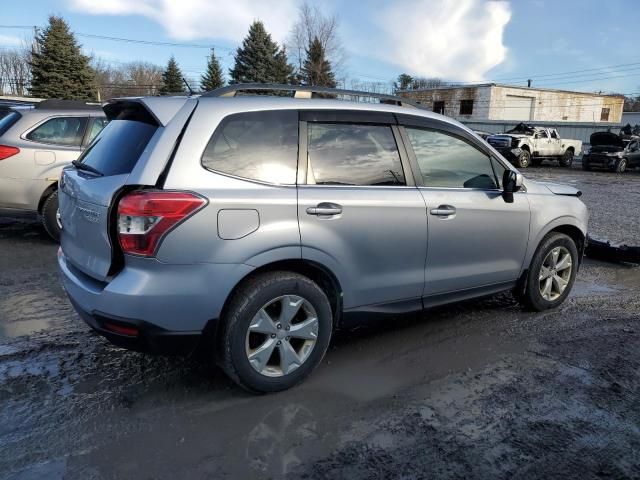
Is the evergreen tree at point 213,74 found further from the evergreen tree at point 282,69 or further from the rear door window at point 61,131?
the rear door window at point 61,131

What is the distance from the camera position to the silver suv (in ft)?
8.96

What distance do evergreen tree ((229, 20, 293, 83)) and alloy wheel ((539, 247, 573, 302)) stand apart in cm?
4920

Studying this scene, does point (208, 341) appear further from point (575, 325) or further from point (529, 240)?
point (575, 325)

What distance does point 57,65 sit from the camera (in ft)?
140

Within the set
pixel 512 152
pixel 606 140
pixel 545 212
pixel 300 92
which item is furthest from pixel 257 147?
pixel 606 140

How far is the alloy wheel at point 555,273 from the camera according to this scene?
4645 mm

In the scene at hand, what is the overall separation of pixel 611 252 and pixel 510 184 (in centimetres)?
385

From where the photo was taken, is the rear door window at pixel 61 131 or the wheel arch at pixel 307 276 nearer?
the wheel arch at pixel 307 276

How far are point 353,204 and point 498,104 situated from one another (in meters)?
52.9

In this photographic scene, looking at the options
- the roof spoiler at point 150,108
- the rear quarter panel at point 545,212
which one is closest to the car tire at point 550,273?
the rear quarter panel at point 545,212

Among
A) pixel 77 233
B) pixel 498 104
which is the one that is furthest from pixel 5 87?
pixel 77 233

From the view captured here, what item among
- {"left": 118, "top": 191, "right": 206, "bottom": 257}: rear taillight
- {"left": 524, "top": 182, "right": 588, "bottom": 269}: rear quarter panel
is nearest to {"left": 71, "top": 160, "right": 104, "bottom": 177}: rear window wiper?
{"left": 118, "top": 191, "right": 206, "bottom": 257}: rear taillight

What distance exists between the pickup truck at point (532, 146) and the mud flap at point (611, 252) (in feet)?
60.7

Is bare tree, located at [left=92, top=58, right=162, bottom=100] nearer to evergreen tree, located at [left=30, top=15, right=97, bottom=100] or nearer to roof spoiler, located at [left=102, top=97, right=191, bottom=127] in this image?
evergreen tree, located at [left=30, top=15, right=97, bottom=100]
